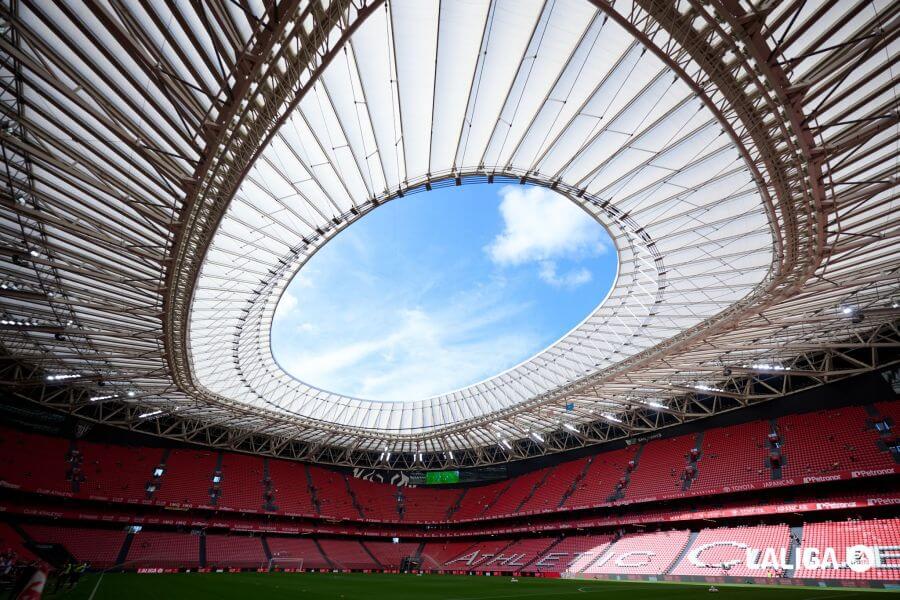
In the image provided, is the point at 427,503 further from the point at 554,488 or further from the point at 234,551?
the point at 234,551

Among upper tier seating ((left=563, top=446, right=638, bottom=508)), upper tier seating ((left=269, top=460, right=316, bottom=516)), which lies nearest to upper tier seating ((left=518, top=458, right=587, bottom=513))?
upper tier seating ((left=563, top=446, right=638, bottom=508))

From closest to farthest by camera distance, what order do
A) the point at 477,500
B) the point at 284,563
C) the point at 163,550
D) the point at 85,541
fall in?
the point at 85,541, the point at 163,550, the point at 284,563, the point at 477,500

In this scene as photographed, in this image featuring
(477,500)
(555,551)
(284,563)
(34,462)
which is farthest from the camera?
(477,500)

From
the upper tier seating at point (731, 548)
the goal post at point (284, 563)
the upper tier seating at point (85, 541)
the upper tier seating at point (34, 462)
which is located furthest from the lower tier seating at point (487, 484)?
the goal post at point (284, 563)

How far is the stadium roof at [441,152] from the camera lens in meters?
12.1

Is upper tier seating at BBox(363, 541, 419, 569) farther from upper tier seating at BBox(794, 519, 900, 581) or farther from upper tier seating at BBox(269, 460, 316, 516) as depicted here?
upper tier seating at BBox(794, 519, 900, 581)

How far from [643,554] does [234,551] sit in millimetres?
36360

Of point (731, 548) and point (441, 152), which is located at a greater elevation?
point (441, 152)

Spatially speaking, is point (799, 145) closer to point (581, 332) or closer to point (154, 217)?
point (581, 332)

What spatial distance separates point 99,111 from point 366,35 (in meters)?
8.62

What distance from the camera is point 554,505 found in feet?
151

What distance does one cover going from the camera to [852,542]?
1022 inches

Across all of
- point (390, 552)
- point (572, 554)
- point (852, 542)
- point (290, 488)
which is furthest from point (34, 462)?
point (852, 542)

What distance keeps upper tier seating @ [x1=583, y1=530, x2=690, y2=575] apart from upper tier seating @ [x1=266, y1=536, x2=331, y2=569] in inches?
1050
